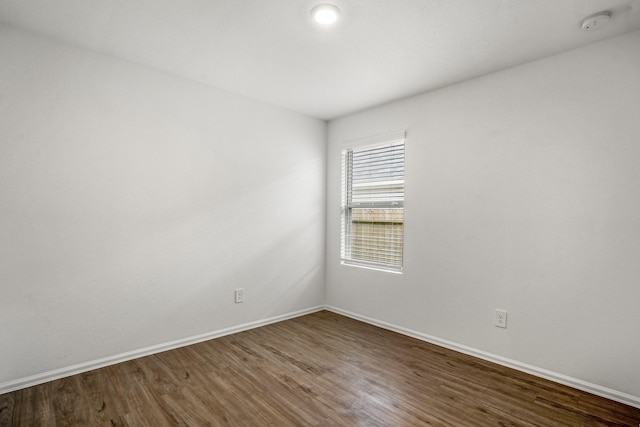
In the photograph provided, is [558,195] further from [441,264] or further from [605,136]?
[441,264]

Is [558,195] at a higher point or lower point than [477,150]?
lower

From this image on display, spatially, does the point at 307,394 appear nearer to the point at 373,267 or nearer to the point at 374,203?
the point at 373,267

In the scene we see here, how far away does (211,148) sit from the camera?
3.10 m

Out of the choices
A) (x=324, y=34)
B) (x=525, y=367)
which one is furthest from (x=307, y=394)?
(x=324, y=34)

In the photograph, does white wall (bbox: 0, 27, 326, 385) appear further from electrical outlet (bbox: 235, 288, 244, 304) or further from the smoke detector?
the smoke detector

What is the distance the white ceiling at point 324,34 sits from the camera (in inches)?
75.0

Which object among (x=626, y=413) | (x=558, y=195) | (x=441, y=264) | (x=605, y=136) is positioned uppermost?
(x=605, y=136)

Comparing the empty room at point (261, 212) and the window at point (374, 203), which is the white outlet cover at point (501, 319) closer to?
the empty room at point (261, 212)

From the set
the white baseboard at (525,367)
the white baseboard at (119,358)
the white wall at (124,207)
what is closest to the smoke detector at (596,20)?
the white baseboard at (525,367)

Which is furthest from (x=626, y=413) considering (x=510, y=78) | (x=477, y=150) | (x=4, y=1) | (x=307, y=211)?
(x=4, y=1)

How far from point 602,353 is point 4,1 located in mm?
4243

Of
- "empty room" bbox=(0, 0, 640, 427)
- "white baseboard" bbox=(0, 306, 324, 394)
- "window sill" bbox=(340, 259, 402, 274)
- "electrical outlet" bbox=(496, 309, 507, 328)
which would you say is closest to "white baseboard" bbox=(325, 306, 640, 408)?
"empty room" bbox=(0, 0, 640, 427)

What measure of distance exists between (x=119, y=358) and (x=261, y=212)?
5.66ft

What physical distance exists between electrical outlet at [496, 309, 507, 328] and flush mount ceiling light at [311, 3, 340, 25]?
244 centimetres
